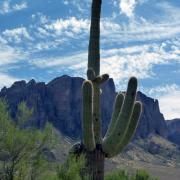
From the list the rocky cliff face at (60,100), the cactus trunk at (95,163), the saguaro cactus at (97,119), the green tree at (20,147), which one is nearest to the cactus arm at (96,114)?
the saguaro cactus at (97,119)

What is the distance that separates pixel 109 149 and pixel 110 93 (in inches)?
6536

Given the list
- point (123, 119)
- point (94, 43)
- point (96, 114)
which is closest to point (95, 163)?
point (96, 114)

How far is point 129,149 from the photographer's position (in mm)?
158500

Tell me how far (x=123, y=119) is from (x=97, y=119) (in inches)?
56.2

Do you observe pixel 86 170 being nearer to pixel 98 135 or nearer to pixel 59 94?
pixel 98 135

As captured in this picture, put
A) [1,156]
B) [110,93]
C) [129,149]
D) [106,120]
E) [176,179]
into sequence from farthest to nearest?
[110,93] < [106,120] < [129,149] < [176,179] < [1,156]

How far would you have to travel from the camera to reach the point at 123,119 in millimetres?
19625

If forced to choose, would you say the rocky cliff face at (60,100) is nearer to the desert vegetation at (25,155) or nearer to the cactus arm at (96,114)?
the cactus arm at (96,114)

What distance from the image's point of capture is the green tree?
63.3ft

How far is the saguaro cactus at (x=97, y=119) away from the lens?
1920 centimetres

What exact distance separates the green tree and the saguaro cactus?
4.79 ft

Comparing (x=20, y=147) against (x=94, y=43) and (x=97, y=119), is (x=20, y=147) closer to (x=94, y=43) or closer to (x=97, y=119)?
(x=97, y=119)

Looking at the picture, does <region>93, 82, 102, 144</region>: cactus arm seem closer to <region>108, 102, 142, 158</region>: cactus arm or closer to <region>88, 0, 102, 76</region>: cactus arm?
<region>88, 0, 102, 76</region>: cactus arm

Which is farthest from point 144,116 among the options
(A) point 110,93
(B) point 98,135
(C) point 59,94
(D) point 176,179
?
(B) point 98,135
